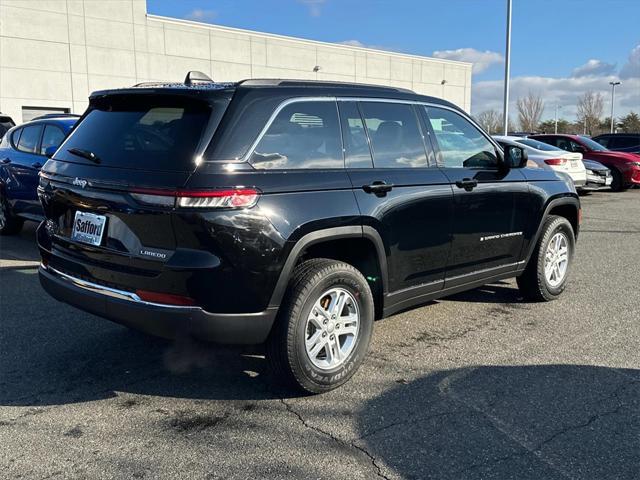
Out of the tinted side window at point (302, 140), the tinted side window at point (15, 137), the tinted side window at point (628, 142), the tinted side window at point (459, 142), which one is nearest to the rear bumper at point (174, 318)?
the tinted side window at point (302, 140)

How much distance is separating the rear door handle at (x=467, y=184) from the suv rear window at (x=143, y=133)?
2.12 m

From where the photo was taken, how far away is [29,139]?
27.3 ft

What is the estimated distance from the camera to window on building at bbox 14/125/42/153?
8195 millimetres

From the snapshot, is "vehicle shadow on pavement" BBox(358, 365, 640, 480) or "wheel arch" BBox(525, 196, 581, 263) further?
"wheel arch" BBox(525, 196, 581, 263)

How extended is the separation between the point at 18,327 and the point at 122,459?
2.46m

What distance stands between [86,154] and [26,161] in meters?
5.00

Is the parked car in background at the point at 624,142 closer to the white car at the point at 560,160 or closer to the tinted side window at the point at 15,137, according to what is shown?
the white car at the point at 560,160

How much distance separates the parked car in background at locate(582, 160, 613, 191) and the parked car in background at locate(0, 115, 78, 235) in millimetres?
13037

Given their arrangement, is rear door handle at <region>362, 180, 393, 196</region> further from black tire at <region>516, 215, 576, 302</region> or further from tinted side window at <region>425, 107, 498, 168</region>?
black tire at <region>516, 215, 576, 302</region>

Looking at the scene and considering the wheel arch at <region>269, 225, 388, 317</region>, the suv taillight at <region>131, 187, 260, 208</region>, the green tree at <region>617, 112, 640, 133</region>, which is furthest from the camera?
the green tree at <region>617, 112, 640, 133</region>

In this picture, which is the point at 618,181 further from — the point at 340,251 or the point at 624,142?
the point at 340,251

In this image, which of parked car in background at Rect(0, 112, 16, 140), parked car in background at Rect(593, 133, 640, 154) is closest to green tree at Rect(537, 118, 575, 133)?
parked car in background at Rect(593, 133, 640, 154)

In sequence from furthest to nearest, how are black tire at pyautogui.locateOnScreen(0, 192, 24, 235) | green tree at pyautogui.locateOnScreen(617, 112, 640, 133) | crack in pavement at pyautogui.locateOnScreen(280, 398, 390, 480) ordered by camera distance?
green tree at pyautogui.locateOnScreen(617, 112, 640, 133)
black tire at pyautogui.locateOnScreen(0, 192, 24, 235)
crack in pavement at pyautogui.locateOnScreen(280, 398, 390, 480)

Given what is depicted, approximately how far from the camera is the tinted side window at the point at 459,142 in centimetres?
474
